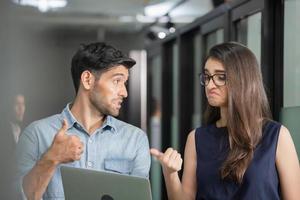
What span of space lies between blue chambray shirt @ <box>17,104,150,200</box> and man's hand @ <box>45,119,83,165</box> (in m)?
0.19

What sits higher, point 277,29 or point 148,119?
point 277,29

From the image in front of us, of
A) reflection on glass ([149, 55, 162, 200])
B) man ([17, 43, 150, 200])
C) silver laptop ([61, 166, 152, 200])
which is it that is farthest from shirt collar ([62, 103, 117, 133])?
reflection on glass ([149, 55, 162, 200])

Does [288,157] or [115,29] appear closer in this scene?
[288,157]

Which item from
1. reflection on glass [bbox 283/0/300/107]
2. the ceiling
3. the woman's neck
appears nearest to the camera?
the woman's neck

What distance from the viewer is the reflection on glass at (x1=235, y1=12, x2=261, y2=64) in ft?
8.63

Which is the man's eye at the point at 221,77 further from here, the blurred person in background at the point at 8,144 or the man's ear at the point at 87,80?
the blurred person in background at the point at 8,144

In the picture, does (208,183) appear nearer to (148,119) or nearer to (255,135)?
(255,135)

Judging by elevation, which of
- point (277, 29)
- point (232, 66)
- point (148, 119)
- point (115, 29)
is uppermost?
point (115, 29)

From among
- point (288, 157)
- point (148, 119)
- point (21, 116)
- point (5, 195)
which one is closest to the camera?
point (5, 195)

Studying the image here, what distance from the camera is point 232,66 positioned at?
144 centimetres

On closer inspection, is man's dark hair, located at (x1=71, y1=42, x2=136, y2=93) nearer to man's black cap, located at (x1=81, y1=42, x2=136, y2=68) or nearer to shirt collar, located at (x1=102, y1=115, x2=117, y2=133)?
man's black cap, located at (x1=81, y1=42, x2=136, y2=68)

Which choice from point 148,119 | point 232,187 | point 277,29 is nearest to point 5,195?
point 232,187

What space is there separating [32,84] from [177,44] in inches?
142

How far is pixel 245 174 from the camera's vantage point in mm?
1411
